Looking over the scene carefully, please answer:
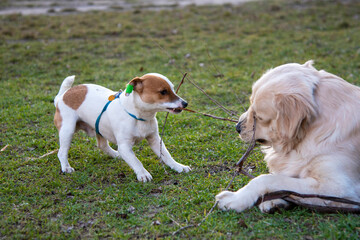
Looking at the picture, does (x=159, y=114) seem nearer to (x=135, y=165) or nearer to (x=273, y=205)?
(x=135, y=165)

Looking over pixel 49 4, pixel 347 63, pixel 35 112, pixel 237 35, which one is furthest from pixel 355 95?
pixel 49 4

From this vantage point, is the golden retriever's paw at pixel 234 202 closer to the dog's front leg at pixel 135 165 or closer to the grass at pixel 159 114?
the grass at pixel 159 114

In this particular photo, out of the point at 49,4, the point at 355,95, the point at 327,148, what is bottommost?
the point at 49,4

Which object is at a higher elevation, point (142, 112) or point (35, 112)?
point (142, 112)

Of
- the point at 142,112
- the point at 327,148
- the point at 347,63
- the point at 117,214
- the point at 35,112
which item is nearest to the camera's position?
the point at 327,148

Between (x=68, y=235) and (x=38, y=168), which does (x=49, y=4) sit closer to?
(x=38, y=168)

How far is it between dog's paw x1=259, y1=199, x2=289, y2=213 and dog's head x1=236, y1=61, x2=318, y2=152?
469 millimetres

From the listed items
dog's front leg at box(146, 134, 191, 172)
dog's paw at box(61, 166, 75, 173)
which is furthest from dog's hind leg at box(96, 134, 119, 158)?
dog's front leg at box(146, 134, 191, 172)

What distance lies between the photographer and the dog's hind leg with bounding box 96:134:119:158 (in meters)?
5.09

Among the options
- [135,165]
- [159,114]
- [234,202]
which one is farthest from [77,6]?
[234,202]

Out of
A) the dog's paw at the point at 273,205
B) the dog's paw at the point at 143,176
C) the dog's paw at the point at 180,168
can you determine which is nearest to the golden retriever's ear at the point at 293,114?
the dog's paw at the point at 273,205

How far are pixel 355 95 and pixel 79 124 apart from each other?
3322 millimetres

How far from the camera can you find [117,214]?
3688 mm

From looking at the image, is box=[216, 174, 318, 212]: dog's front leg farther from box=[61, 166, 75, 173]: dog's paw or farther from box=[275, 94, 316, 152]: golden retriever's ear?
box=[61, 166, 75, 173]: dog's paw
